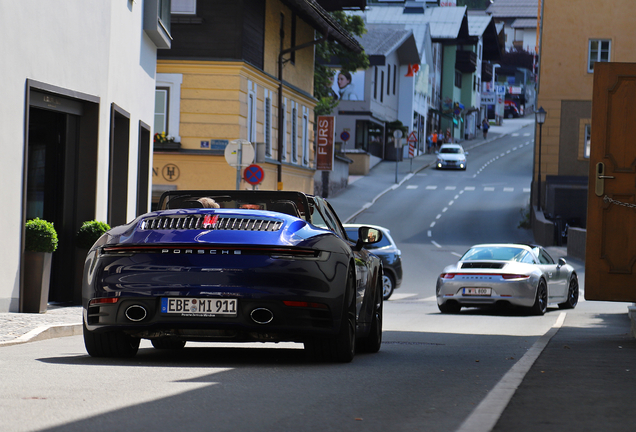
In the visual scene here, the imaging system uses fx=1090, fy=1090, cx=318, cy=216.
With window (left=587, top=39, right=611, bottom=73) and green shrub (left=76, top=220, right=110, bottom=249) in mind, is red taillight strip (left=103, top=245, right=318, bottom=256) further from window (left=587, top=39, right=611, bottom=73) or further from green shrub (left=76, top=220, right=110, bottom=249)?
window (left=587, top=39, right=611, bottom=73)

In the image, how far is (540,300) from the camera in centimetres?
1805

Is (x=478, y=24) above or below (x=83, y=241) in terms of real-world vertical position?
above

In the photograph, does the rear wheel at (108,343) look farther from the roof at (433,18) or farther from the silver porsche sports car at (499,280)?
the roof at (433,18)

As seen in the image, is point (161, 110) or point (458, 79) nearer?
point (161, 110)

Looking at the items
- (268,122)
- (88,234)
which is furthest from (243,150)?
(268,122)

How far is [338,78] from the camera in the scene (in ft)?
228

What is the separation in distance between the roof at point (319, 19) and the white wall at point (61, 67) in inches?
611

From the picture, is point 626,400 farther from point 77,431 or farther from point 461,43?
point 461,43

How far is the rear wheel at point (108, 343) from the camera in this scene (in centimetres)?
802

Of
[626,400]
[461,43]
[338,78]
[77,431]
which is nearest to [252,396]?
[77,431]

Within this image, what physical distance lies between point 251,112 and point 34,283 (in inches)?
798

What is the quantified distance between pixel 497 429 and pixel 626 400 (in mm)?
1487

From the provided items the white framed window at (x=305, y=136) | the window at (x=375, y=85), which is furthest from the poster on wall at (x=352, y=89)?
the white framed window at (x=305, y=136)

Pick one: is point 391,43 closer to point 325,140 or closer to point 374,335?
point 325,140
